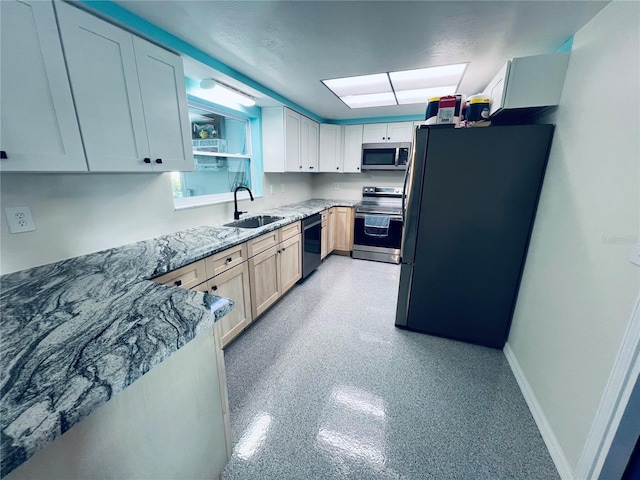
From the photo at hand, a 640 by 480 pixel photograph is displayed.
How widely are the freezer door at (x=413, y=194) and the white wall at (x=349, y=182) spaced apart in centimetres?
232

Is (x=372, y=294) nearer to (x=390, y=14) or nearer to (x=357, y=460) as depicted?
(x=357, y=460)

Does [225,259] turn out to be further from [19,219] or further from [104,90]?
[104,90]

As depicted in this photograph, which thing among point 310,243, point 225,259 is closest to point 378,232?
point 310,243

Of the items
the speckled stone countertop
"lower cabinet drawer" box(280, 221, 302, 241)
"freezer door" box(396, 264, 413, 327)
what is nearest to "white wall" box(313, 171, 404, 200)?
"lower cabinet drawer" box(280, 221, 302, 241)

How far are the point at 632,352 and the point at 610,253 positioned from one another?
16.1 inches

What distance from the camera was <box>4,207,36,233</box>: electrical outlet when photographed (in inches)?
49.7

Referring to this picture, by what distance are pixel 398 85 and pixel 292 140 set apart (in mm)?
1402

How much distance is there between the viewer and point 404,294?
2270 millimetres

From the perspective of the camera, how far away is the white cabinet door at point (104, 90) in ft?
3.89

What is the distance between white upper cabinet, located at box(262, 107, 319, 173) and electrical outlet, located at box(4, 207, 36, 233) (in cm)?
225

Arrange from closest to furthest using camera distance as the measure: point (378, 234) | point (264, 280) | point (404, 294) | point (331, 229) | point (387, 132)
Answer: point (404, 294) < point (264, 280) < point (378, 234) < point (387, 132) < point (331, 229)

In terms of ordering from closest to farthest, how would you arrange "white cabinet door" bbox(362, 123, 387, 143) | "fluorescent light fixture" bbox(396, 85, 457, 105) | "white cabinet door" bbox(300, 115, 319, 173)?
"fluorescent light fixture" bbox(396, 85, 457, 105) → "white cabinet door" bbox(300, 115, 319, 173) → "white cabinet door" bbox(362, 123, 387, 143)

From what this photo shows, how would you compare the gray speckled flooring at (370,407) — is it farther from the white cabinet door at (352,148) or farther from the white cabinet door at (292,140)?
the white cabinet door at (352,148)

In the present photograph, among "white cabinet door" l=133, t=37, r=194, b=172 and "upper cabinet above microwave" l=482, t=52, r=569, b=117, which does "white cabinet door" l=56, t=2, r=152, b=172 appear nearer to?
"white cabinet door" l=133, t=37, r=194, b=172
